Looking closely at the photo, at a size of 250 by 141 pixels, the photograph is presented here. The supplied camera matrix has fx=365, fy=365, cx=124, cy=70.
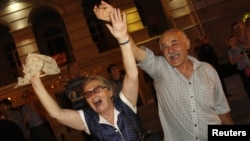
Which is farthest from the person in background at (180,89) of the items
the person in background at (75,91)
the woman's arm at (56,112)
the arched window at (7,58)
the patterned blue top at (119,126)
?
the arched window at (7,58)


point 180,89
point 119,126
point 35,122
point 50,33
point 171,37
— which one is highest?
point 50,33

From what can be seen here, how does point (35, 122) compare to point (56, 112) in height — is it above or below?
below

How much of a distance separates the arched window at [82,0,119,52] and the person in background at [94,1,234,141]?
49.4 feet

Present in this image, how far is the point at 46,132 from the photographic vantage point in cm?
798

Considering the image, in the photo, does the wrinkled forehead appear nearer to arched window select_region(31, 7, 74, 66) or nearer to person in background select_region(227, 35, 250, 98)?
person in background select_region(227, 35, 250, 98)

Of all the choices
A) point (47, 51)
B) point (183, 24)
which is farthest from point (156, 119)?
point (47, 51)

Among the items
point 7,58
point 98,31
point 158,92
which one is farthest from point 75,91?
point 7,58

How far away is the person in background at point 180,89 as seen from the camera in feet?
10.2

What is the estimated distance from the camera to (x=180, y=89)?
3.14m

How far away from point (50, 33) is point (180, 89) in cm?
1723

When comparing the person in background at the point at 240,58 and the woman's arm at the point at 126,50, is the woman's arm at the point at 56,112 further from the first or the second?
the person in background at the point at 240,58

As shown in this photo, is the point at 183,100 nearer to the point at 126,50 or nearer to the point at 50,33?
the point at 126,50

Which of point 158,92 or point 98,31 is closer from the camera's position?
point 158,92

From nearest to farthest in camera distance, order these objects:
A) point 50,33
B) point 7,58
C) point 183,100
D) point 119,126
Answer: point 119,126
point 183,100
point 50,33
point 7,58
